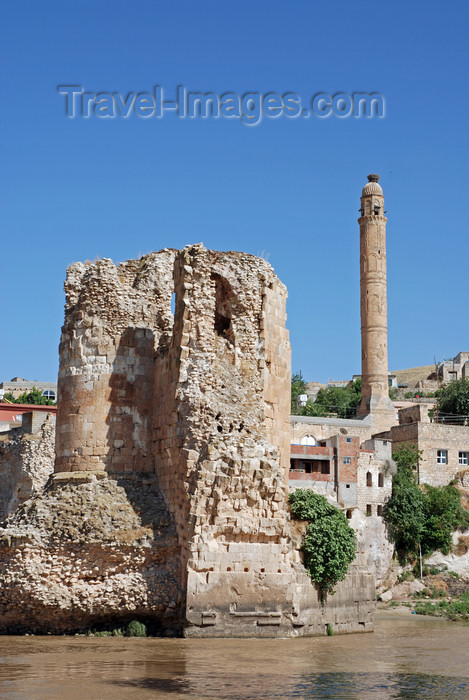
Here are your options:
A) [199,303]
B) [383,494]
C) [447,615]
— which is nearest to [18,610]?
[199,303]

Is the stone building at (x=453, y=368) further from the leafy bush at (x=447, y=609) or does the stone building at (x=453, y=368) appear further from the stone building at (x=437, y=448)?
the leafy bush at (x=447, y=609)

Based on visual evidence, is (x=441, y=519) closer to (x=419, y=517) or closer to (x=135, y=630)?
(x=419, y=517)

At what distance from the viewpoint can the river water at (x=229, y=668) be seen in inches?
522

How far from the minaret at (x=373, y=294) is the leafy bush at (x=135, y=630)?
3604 cm

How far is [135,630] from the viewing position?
65.0 feet

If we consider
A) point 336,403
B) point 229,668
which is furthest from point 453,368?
point 229,668

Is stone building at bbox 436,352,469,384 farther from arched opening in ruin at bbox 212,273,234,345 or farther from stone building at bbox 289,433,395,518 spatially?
arched opening in ruin at bbox 212,273,234,345

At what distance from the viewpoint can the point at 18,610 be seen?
1967 centimetres

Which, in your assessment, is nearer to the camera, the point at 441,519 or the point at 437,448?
the point at 441,519

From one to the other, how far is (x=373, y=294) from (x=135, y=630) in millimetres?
37782

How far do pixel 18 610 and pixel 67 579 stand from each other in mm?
1134

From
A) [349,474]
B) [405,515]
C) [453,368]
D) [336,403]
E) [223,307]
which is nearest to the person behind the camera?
[223,307]

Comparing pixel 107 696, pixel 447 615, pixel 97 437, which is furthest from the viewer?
pixel 447 615

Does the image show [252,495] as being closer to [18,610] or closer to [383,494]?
[18,610]
